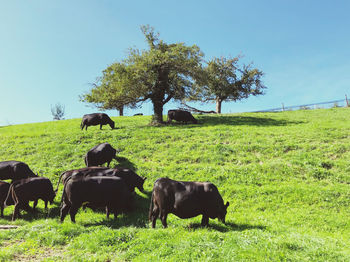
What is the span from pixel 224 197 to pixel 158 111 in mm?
16046

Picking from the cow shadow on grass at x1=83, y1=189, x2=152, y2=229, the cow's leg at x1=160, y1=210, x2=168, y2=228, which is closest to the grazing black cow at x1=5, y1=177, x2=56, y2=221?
the cow shadow on grass at x1=83, y1=189, x2=152, y2=229

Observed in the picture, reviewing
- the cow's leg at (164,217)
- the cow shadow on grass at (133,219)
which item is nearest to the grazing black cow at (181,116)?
the cow shadow on grass at (133,219)

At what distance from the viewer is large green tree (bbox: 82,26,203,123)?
22.7m

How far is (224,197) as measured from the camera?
955 centimetres

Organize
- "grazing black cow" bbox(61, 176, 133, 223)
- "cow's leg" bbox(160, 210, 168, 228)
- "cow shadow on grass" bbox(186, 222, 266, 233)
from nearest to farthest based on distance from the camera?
"cow shadow on grass" bbox(186, 222, 266, 233) < "cow's leg" bbox(160, 210, 168, 228) < "grazing black cow" bbox(61, 176, 133, 223)

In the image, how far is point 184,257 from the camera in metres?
4.89

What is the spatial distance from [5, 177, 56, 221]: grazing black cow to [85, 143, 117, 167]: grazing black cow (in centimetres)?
A: 340

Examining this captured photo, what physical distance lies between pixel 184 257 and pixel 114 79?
67.5 feet

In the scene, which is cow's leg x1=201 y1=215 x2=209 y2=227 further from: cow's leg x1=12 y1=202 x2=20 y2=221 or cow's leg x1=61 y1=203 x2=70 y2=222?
cow's leg x1=12 y1=202 x2=20 y2=221

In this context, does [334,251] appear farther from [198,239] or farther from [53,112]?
[53,112]

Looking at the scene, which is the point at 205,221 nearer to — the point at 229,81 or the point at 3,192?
the point at 3,192

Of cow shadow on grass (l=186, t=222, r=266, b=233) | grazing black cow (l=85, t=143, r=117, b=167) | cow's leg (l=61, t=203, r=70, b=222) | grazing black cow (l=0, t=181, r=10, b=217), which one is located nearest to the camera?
cow shadow on grass (l=186, t=222, r=266, b=233)

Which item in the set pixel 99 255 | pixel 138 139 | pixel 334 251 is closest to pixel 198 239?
pixel 99 255

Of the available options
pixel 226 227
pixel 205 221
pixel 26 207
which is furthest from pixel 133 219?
pixel 26 207
